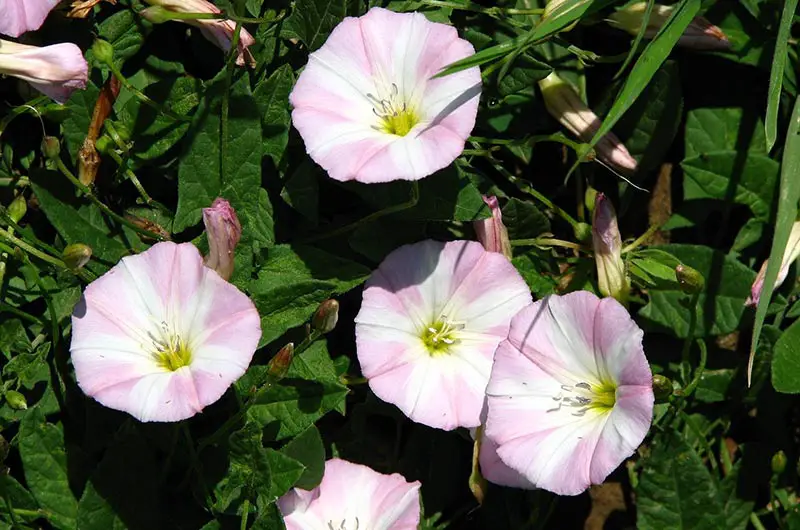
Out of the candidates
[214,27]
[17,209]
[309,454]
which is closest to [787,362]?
[309,454]

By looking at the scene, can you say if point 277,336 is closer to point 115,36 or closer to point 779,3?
point 115,36

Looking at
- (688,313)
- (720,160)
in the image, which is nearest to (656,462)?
(688,313)

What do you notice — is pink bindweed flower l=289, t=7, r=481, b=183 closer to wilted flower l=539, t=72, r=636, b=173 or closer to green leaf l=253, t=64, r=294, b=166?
green leaf l=253, t=64, r=294, b=166

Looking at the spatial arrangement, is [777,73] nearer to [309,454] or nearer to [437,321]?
[437,321]

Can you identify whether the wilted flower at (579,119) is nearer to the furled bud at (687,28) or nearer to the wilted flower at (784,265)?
the furled bud at (687,28)

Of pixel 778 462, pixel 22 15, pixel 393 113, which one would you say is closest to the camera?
pixel 22 15

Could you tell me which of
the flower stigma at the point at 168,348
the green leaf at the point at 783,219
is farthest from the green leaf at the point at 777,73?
the flower stigma at the point at 168,348
